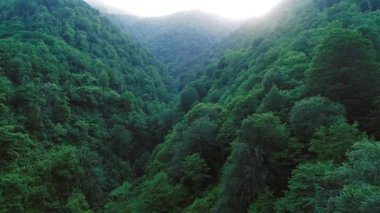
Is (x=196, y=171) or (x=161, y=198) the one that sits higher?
(x=196, y=171)

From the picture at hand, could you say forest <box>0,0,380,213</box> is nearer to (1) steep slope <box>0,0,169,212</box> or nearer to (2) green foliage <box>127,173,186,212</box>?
(2) green foliage <box>127,173,186,212</box>

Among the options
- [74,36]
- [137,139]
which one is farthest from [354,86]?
[74,36]

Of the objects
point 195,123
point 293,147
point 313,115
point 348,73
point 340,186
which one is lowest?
point 195,123

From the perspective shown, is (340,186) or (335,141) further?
(335,141)

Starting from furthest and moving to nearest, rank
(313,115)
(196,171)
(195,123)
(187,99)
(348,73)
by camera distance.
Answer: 1. (187,99)
2. (195,123)
3. (196,171)
4. (348,73)
5. (313,115)

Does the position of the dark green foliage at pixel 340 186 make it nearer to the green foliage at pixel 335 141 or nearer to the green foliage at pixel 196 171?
the green foliage at pixel 335 141

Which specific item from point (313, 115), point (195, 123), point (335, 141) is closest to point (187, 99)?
point (195, 123)

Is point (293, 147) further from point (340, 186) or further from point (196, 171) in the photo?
point (196, 171)
